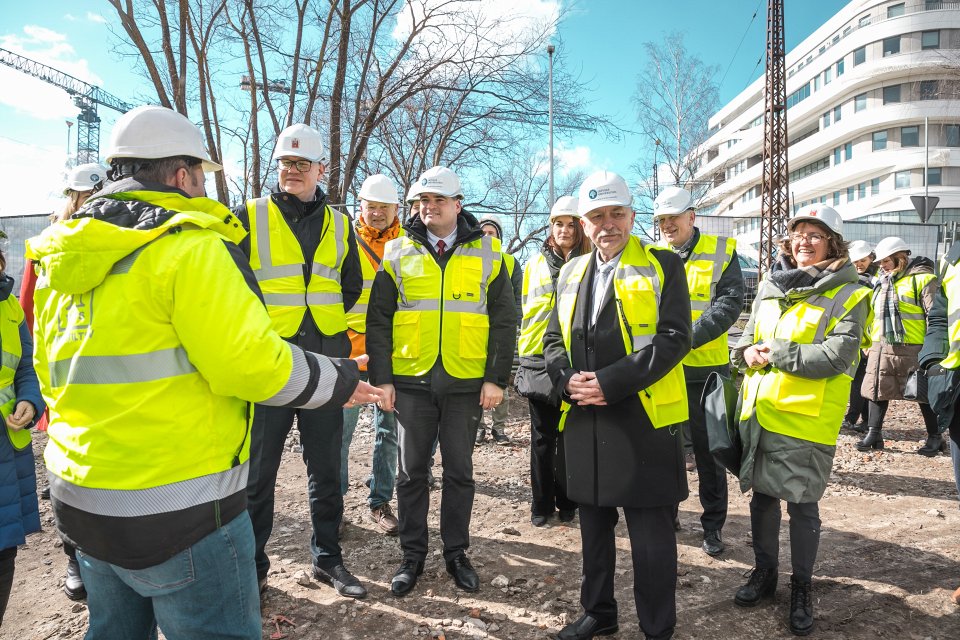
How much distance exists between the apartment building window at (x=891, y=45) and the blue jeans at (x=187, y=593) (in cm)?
5129

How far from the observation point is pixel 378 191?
4793 mm

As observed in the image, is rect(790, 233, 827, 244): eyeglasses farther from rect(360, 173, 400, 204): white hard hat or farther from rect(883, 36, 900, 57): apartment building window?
rect(883, 36, 900, 57): apartment building window

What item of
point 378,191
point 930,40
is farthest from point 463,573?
point 930,40

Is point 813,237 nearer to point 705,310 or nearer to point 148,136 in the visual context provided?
point 705,310

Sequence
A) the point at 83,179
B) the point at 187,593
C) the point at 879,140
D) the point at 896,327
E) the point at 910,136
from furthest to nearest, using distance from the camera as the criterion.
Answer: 1. the point at 879,140
2. the point at 910,136
3. the point at 896,327
4. the point at 83,179
5. the point at 187,593

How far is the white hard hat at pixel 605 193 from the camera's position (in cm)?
275

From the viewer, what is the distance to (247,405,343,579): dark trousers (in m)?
3.22

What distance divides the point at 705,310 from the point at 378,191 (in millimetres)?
2697

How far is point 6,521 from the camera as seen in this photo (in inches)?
103

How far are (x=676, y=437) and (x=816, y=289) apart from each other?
113 cm

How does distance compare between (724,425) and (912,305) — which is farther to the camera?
(912,305)

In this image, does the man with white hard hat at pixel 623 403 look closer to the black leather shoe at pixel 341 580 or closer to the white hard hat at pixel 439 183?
the white hard hat at pixel 439 183

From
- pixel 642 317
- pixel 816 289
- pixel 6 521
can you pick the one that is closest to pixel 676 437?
pixel 642 317

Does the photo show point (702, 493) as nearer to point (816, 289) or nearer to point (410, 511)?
point (816, 289)
